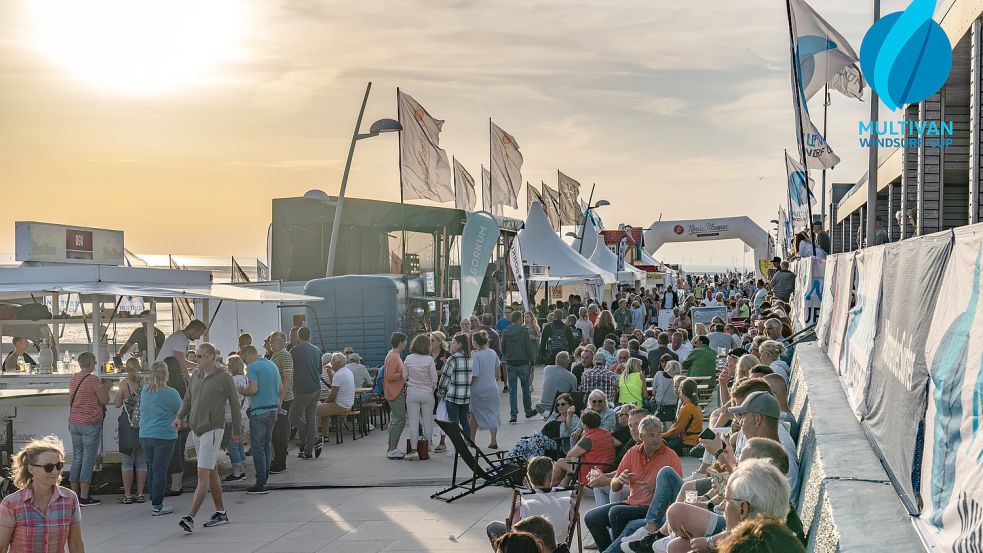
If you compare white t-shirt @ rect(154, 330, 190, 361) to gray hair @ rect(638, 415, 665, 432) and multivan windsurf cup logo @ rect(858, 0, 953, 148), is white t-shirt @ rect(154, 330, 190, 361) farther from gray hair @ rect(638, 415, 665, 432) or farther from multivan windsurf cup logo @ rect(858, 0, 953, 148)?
multivan windsurf cup logo @ rect(858, 0, 953, 148)

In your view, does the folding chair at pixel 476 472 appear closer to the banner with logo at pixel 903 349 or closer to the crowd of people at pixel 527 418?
the crowd of people at pixel 527 418

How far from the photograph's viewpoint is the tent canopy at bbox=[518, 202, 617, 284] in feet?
94.9

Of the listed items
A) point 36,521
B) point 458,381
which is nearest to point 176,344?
point 458,381

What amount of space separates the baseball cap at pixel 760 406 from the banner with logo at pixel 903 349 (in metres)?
0.53

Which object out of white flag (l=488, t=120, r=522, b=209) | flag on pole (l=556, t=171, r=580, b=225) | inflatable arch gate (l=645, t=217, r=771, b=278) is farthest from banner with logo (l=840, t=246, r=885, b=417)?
flag on pole (l=556, t=171, r=580, b=225)

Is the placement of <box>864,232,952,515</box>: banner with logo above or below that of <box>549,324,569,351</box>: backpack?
above

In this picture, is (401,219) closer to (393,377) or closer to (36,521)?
(393,377)

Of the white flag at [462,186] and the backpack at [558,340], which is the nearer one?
the backpack at [558,340]

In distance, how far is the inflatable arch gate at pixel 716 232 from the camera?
46.7 m

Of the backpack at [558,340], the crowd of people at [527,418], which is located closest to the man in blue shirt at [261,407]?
the crowd of people at [527,418]

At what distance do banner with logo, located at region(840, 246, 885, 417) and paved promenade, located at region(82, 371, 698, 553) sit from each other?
11.7ft

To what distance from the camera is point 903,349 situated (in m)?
4.61

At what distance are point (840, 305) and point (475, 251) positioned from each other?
13205 mm

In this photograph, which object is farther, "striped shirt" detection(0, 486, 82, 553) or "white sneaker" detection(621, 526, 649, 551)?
"white sneaker" detection(621, 526, 649, 551)
